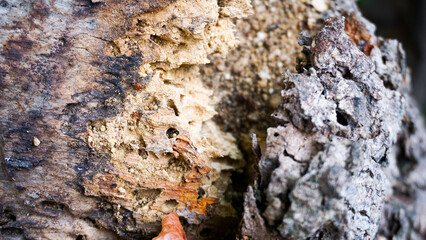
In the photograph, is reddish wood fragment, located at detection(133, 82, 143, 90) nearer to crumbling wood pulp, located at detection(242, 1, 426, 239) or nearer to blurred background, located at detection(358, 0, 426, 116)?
crumbling wood pulp, located at detection(242, 1, 426, 239)

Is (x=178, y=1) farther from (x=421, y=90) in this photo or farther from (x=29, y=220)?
(x=421, y=90)

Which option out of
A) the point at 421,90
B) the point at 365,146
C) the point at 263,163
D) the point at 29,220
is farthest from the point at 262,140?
the point at 421,90

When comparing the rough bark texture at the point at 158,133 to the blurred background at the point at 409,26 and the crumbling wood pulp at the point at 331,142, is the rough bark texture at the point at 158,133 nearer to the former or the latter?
the crumbling wood pulp at the point at 331,142

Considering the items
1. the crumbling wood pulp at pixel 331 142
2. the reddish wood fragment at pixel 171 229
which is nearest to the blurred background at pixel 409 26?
the crumbling wood pulp at pixel 331 142

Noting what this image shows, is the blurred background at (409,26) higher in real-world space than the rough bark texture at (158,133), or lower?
lower

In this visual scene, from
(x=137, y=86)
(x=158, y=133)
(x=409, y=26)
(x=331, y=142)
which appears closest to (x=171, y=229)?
(x=158, y=133)

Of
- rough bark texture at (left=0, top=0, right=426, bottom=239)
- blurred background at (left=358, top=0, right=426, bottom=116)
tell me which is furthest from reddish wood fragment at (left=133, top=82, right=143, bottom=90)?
blurred background at (left=358, top=0, right=426, bottom=116)
